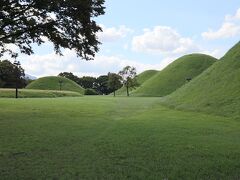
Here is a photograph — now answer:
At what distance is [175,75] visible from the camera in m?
118

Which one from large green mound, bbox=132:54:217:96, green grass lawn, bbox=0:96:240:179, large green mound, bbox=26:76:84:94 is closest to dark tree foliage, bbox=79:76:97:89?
large green mound, bbox=26:76:84:94

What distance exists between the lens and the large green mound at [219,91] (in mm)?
30266

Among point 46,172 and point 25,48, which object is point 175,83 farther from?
point 46,172

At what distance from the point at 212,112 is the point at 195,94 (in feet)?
32.7

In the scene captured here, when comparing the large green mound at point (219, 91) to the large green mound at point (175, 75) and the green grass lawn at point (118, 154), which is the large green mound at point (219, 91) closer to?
the green grass lawn at point (118, 154)

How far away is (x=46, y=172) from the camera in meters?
9.03

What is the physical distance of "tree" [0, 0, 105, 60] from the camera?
23812 millimetres

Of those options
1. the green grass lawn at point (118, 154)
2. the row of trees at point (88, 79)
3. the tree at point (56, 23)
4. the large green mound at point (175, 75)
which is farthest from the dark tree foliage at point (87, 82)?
the green grass lawn at point (118, 154)

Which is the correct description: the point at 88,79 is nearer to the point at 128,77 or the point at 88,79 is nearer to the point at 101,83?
the point at 101,83

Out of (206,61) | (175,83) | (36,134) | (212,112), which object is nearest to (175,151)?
(36,134)

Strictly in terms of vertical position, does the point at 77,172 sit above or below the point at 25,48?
below

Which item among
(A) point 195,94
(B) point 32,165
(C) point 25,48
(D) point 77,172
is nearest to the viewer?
Answer: (D) point 77,172

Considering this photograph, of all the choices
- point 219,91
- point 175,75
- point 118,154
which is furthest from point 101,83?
point 118,154

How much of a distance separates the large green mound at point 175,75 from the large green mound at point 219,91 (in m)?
59.6
